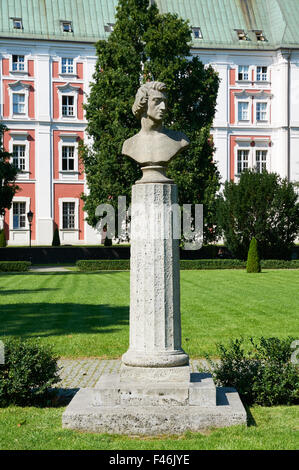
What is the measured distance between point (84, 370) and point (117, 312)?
604cm

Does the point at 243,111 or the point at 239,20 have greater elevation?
the point at 239,20

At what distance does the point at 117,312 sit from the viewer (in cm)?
1605

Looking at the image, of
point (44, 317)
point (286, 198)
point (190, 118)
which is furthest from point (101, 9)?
point (44, 317)

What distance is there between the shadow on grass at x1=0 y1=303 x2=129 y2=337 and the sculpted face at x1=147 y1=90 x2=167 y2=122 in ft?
22.1

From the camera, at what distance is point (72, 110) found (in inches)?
2026

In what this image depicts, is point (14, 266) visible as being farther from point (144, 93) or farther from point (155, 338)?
point (155, 338)

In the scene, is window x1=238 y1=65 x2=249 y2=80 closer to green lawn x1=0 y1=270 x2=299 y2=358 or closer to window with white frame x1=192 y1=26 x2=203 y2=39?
window with white frame x1=192 y1=26 x2=203 y2=39

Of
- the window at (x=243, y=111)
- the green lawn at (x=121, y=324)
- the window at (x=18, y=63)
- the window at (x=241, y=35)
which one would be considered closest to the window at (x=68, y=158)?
the window at (x=18, y=63)

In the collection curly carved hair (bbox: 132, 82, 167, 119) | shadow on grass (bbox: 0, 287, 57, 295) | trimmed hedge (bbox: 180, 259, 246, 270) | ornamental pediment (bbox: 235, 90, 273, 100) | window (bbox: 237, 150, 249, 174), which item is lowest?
trimmed hedge (bbox: 180, 259, 246, 270)

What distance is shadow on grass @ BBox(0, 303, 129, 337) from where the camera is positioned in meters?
13.3

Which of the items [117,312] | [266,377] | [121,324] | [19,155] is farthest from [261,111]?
[266,377]

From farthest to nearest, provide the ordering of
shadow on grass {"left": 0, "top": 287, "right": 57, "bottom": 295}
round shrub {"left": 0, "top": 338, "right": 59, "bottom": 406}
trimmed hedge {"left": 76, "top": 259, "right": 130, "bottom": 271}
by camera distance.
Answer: trimmed hedge {"left": 76, "top": 259, "right": 130, "bottom": 271} → shadow on grass {"left": 0, "top": 287, "right": 57, "bottom": 295} → round shrub {"left": 0, "top": 338, "right": 59, "bottom": 406}

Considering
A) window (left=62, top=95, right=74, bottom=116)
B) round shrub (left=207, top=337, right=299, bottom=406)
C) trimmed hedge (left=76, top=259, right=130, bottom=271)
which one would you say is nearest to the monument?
round shrub (left=207, top=337, right=299, bottom=406)

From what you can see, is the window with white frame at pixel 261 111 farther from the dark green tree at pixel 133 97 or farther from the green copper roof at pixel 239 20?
the dark green tree at pixel 133 97
